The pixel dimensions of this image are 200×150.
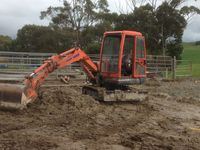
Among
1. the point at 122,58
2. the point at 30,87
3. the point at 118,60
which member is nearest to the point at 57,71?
the point at 122,58

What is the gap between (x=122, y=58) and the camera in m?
14.9

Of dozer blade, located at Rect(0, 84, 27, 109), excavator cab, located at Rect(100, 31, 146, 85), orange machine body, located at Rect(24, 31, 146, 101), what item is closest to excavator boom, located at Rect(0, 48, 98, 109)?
dozer blade, located at Rect(0, 84, 27, 109)

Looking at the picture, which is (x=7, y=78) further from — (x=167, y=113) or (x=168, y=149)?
(x=168, y=149)

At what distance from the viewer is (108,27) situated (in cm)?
5312

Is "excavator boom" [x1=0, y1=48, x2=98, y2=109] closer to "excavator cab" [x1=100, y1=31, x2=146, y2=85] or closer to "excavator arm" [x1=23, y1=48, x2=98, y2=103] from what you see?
"excavator arm" [x1=23, y1=48, x2=98, y2=103]

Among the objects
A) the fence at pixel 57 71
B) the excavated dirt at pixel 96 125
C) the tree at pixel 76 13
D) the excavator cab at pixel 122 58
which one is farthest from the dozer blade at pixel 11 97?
the tree at pixel 76 13

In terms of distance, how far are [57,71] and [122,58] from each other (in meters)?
7.46

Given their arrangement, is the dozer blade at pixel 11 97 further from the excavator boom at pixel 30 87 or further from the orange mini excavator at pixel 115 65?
the orange mini excavator at pixel 115 65

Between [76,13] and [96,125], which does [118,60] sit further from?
[76,13]

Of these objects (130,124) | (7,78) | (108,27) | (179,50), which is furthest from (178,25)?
(130,124)

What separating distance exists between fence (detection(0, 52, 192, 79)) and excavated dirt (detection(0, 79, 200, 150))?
745 centimetres

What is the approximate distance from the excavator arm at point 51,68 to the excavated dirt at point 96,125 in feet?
1.66

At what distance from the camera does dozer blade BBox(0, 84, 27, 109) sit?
37.4 ft

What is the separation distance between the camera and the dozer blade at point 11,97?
11.4 m
